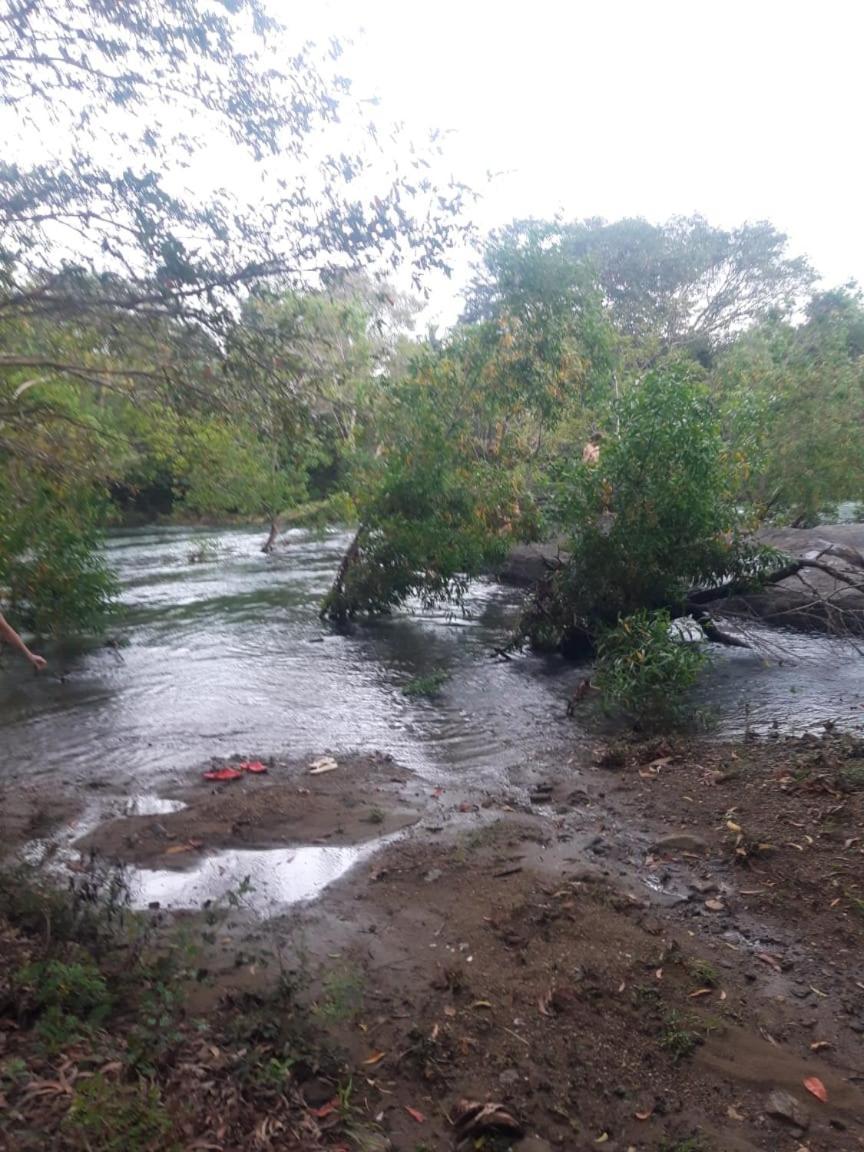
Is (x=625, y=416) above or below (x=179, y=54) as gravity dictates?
below

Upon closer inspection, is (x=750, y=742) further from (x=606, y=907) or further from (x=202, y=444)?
(x=202, y=444)

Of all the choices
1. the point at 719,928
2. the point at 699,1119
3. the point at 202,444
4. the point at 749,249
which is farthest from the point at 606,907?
the point at 749,249

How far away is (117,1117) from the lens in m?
3.07

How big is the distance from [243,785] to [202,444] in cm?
545

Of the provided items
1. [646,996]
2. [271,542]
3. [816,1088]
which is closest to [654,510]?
[646,996]

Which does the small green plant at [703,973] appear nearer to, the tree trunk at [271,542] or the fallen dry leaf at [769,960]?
the fallen dry leaf at [769,960]

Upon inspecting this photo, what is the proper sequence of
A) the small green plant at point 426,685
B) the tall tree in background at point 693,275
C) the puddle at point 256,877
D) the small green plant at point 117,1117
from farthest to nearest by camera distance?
the tall tree in background at point 693,275
the small green plant at point 426,685
the puddle at point 256,877
the small green plant at point 117,1117

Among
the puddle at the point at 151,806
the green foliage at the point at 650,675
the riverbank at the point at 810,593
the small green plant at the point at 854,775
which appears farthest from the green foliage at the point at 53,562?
the small green plant at the point at 854,775

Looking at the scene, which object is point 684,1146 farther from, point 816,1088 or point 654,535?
point 654,535

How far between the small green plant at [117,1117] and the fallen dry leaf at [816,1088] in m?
2.84

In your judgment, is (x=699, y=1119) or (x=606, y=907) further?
(x=606, y=907)

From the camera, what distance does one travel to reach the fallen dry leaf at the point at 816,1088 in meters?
3.86

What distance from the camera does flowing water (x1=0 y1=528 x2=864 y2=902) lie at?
9.10 m

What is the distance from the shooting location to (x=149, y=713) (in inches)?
437
